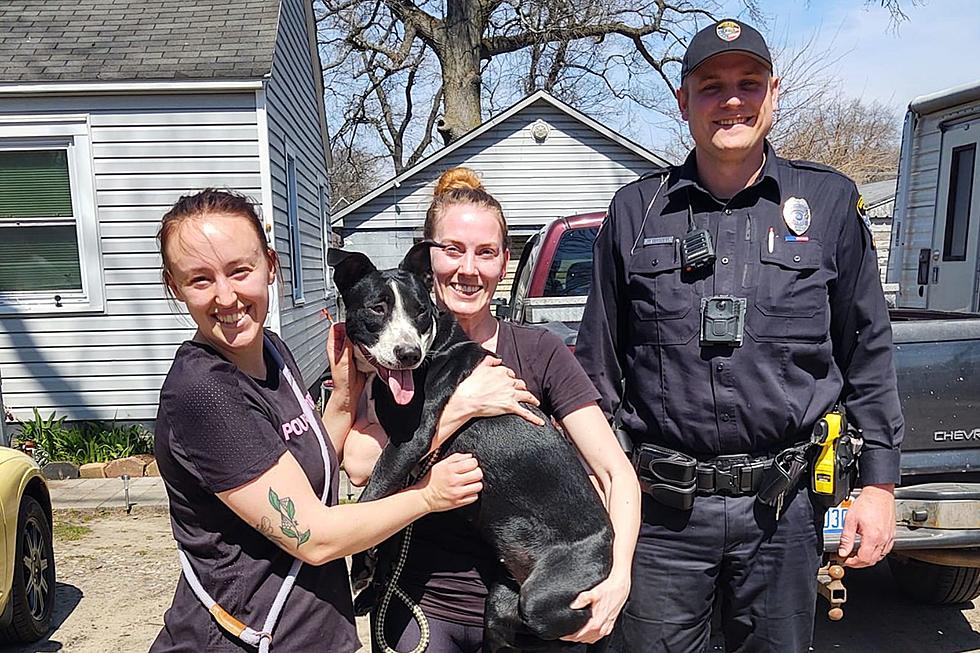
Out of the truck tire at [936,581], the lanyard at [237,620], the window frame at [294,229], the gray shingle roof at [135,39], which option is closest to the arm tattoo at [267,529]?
the lanyard at [237,620]

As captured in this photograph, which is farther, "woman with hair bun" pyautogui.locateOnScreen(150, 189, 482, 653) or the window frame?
the window frame

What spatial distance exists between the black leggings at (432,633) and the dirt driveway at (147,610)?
2360 millimetres

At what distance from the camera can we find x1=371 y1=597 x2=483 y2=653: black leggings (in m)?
1.79

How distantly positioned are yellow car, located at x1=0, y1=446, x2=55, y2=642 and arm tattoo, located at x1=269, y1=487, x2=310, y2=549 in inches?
113

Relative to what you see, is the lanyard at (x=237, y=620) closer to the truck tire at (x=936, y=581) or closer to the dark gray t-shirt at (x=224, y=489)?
the dark gray t-shirt at (x=224, y=489)

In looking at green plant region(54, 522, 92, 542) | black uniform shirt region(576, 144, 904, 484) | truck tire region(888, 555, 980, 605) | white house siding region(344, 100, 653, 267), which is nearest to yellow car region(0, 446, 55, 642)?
green plant region(54, 522, 92, 542)

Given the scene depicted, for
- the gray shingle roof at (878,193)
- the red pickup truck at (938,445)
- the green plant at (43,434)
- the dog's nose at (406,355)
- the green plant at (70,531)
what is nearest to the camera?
the dog's nose at (406,355)

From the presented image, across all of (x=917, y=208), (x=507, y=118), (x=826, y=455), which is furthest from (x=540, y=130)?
(x=826, y=455)

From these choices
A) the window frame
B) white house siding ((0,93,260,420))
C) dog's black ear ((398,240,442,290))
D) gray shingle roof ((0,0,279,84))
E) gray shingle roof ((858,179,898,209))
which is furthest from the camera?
gray shingle roof ((858,179,898,209))

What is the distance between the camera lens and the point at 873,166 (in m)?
28.4

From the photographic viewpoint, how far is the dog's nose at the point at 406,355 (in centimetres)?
195

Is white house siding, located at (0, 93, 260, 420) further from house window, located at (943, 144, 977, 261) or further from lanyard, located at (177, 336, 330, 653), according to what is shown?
house window, located at (943, 144, 977, 261)

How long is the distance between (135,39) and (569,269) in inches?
221

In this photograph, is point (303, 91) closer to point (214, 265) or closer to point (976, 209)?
point (976, 209)
